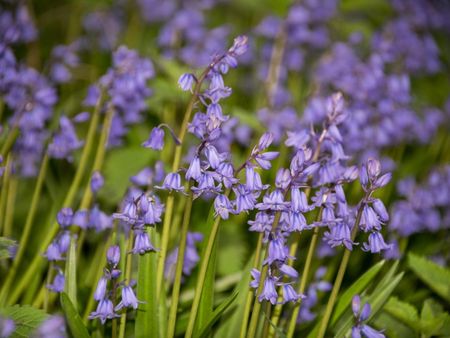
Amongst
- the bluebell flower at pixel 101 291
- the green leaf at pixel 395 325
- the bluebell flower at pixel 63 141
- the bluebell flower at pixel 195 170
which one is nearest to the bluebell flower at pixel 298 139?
the bluebell flower at pixel 195 170

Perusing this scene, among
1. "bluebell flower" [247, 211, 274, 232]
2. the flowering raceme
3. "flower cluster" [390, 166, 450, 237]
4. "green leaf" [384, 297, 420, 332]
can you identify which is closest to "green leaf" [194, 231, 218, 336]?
the flowering raceme

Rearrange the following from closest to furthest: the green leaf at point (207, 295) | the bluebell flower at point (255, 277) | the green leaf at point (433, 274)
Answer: the bluebell flower at point (255, 277), the green leaf at point (207, 295), the green leaf at point (433, 274)

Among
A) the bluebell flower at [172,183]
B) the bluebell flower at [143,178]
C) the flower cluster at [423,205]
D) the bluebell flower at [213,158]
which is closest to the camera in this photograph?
the bluebell flower at [213,158]

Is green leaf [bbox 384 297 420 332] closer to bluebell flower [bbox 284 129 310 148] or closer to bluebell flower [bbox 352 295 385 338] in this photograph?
bluebell flower [bbox 352 295 385 338]

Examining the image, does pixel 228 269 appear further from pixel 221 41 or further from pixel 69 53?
pixel 221 41

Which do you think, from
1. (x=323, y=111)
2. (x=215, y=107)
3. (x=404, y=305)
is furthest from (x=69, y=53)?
(x=404, y=305)

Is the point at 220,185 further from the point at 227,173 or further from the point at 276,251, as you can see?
the point at 276,251

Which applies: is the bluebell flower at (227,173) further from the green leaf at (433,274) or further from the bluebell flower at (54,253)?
the green leaf at (433,274)

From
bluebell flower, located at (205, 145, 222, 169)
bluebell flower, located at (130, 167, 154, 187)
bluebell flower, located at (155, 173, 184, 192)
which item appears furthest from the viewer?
bluebell flower, located at (130, 167, 154, 187)
